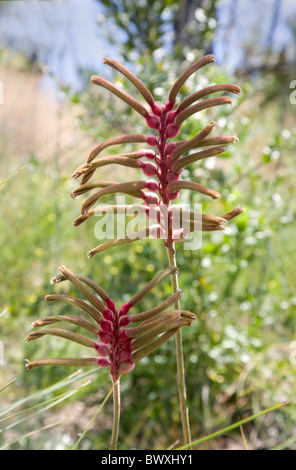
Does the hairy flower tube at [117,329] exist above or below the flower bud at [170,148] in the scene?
below

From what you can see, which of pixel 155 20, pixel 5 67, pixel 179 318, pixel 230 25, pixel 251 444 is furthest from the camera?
pixel 5 67

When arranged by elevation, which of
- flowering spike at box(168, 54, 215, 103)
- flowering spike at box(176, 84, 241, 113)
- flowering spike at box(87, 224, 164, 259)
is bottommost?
flowering spike at box(87, 224, 164, 259)

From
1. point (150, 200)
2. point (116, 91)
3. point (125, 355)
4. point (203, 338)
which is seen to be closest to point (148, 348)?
point (125, 355)

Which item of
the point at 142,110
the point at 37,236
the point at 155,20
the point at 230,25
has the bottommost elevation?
the point at 142,110

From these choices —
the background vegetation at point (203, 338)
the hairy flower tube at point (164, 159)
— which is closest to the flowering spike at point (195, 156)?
the hairy flower tube at point (164, 159)

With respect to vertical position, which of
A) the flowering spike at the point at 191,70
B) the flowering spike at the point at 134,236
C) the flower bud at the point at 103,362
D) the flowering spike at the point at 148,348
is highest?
the flowering spike at the point at 191,70

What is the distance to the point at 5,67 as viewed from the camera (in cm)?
468

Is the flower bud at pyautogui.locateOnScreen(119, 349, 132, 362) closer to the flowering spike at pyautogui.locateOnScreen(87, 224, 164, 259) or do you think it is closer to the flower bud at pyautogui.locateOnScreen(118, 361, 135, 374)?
the flower bud at pyautogui.locateOnScreen(118, 361, 135, 374)

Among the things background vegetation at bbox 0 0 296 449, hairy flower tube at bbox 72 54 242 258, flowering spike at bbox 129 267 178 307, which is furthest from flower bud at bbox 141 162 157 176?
background vegetation at bbox 0 0 296 449

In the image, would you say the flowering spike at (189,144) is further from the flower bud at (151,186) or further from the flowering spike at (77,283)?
the flowering spike at (77,283)

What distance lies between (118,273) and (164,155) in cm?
95

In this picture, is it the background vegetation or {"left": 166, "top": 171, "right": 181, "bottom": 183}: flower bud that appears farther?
the background vegetation
